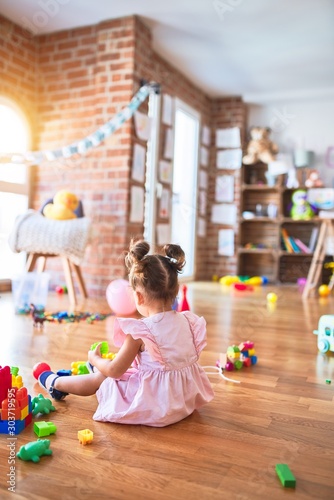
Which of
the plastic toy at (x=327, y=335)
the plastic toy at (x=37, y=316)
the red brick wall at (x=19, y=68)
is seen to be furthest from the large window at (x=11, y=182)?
the plastic toy at (x=327, y=335)

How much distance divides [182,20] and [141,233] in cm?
177

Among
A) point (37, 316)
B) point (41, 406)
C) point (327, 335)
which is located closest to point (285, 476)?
point (41, 406)

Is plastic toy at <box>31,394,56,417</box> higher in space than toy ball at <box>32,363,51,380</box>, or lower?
lower

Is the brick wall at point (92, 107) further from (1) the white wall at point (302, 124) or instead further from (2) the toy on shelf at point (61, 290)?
(1) the white wall at point (302, 124)

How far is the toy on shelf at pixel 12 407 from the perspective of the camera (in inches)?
46.8

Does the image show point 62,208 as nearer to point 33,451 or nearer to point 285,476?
point 33,451

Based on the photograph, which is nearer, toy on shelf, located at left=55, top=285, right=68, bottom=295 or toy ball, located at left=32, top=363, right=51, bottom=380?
toy ball, located at left=32, top=363, right=51, bottom=380

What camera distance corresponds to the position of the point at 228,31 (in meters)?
4.11

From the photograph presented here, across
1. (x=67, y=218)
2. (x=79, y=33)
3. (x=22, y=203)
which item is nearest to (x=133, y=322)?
(x=67, y=218)

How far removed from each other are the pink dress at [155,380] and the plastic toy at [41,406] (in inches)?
5.3

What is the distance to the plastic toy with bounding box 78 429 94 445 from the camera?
1.15 metres

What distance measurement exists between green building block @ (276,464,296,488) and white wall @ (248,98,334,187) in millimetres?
5254

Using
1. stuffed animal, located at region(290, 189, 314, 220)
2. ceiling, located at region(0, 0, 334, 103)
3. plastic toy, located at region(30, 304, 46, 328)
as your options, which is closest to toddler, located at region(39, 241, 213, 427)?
plastic toy, located at region(30, 304, 46, 328)

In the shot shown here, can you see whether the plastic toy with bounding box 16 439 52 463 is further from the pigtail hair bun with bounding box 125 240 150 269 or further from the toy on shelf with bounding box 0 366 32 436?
the pigtail hair bun with bounding box 125 240 150 269
